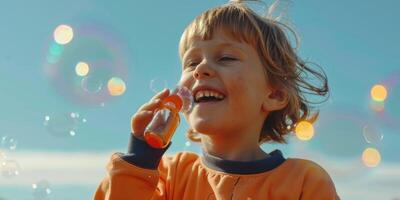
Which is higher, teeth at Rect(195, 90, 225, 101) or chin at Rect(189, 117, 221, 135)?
teeth at Rect(195, 90, 225, 101)

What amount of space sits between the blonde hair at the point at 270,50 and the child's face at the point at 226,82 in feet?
0.24

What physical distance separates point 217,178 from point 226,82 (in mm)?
455

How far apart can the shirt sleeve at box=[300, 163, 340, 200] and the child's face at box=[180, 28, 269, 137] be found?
0.40 meters

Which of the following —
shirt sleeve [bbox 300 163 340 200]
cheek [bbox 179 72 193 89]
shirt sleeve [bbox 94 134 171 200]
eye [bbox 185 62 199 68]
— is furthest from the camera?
eye [bbox 185 62 199 68]

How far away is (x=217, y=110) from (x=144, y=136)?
0.42m

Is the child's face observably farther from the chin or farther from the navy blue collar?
the navy blue collar

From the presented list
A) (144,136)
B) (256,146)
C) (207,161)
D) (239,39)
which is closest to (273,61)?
(239,39)

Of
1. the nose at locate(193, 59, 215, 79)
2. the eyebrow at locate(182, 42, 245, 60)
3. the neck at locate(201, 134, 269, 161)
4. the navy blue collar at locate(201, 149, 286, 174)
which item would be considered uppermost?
the eyebrow at locate(182, 42, 245, 60)

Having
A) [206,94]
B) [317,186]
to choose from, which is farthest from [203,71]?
[317,186]

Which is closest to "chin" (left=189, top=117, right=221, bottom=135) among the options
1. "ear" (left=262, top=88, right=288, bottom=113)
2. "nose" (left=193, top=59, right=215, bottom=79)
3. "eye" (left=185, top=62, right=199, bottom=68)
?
"nose" (left=193, top=59, right=215, bottom=79)

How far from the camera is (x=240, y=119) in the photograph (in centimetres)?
288

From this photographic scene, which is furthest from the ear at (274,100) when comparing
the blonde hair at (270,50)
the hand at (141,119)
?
the hand at (141,119)

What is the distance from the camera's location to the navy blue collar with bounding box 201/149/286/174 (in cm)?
282

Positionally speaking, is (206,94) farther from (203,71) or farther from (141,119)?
(141,119)
